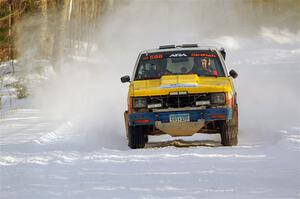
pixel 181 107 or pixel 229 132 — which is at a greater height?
pixel 181 107

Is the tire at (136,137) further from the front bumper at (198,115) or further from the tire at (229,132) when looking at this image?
the tire at (229,132)

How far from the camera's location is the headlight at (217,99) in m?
10.0

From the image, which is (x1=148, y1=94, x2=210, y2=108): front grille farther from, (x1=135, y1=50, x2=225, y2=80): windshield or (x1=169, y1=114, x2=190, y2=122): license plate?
(x1=135, y1=50, x2=225, y2=80): windshield

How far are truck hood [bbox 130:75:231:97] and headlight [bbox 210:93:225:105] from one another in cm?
7

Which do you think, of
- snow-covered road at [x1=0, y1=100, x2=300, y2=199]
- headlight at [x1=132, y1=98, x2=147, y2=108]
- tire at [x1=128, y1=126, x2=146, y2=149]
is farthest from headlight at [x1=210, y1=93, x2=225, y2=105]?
tire at [x1=128, y1=126, x2=146, y2=149]

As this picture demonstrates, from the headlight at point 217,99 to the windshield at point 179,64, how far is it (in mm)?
1030

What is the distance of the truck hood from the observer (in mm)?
9992

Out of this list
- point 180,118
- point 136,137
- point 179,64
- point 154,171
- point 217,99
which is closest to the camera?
point 154,171

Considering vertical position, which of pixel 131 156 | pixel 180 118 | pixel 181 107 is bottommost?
pixel 131 156

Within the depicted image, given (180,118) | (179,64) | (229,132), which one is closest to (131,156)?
(180,118)

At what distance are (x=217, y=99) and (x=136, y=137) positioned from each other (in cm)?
138

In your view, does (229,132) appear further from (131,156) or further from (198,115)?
(131,156)

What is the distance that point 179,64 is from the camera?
11.3 meters

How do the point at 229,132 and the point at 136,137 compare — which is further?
the point at 136,137
